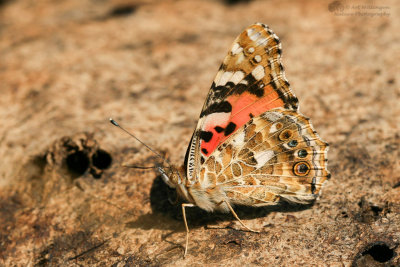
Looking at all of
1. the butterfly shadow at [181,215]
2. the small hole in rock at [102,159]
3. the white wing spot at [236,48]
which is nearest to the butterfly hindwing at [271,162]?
the butterfly shadow at [181,215]

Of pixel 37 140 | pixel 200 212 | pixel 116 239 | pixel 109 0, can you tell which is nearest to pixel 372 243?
pixel 200 212

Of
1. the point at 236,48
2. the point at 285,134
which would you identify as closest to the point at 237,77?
the point at 236,48

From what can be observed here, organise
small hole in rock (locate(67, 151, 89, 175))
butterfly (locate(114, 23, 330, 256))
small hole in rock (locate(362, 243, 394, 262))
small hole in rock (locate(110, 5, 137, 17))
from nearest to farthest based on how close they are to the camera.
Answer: small hole in rock (locate(362, 243, 394, 262)), butterfly (locate(114, 23, 330, 256)), small hole in rock (locate(67, 151, 89, 175)), small hole in rock (locate(110, 5, 137, 17))

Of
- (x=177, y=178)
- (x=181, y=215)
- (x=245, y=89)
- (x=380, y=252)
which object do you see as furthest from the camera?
(x=181, y=215)

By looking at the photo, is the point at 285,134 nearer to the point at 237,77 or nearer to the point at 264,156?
the point at 264,156

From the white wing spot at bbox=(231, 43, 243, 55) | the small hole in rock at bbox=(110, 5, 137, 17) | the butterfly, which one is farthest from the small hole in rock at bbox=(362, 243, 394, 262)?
the small hole in rock at bbox=(110, 5, 137, 17)

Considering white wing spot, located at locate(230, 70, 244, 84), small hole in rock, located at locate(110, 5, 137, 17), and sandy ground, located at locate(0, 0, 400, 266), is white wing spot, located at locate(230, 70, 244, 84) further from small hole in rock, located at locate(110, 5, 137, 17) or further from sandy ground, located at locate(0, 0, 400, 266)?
small hole in rock, located at locate(110, 5, 137, 17)
